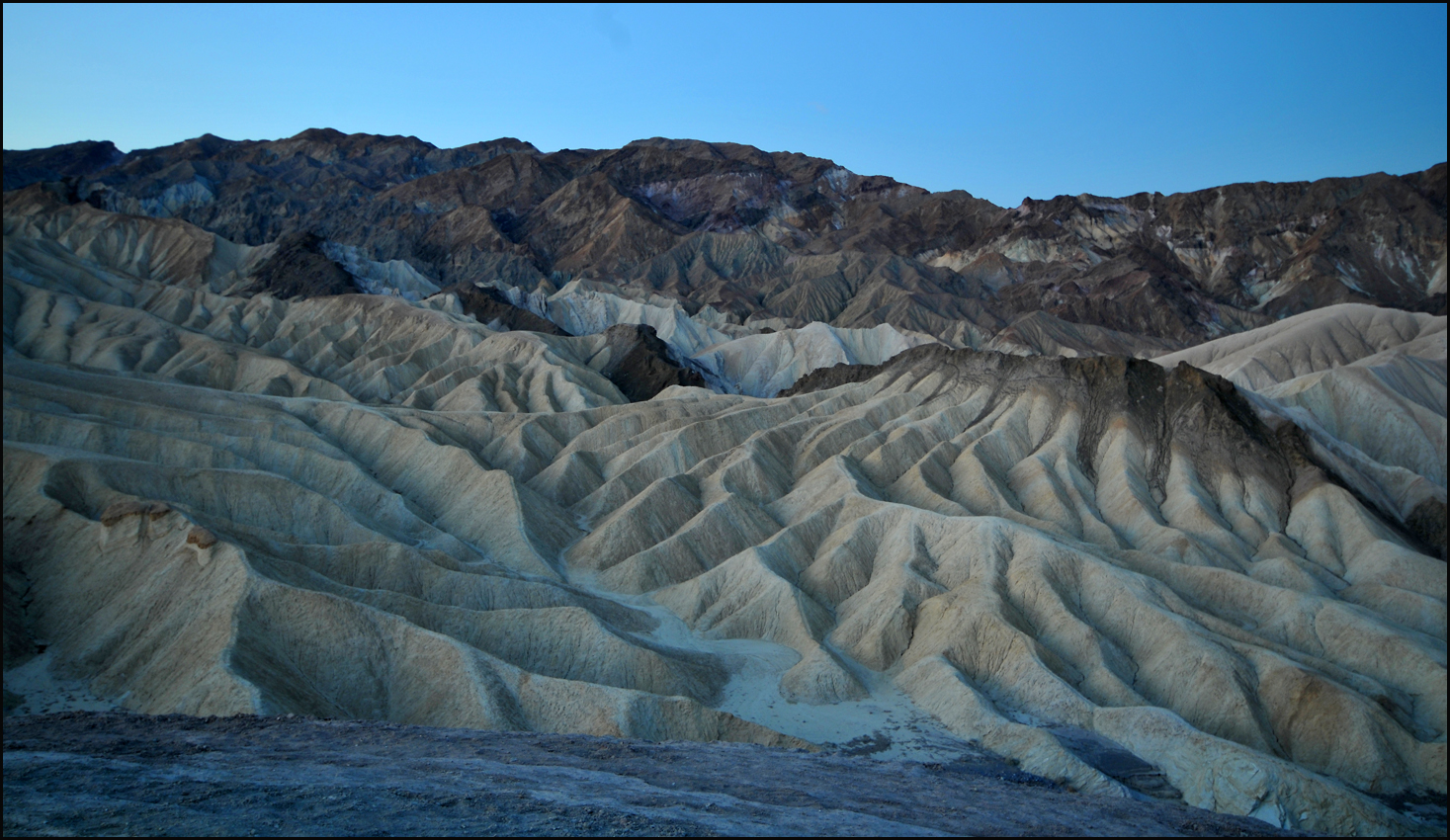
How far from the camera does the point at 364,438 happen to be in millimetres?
57625

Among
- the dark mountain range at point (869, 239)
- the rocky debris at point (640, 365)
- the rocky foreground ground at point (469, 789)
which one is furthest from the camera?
the dark mountain range at point (869, 239)

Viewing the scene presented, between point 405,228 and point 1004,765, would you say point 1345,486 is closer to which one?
point 1004,765

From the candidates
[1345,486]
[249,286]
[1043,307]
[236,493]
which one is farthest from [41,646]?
[1043,307]

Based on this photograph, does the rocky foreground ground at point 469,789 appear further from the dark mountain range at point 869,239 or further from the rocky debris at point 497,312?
the dark mountain range at point 869,239

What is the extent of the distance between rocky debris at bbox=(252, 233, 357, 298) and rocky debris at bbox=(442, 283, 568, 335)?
12256mm

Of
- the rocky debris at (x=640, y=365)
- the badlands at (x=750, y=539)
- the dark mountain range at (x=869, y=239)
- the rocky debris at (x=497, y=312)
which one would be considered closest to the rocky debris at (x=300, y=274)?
the badlands at (x=750, y=539)

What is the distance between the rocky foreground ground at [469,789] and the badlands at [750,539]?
13.0 feet

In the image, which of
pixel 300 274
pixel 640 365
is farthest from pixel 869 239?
pixel 300 274

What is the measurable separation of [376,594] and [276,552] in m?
4.63

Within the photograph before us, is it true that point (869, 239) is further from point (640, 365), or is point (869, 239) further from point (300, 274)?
point (300, 274)

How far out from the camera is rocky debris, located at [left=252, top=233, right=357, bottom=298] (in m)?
111

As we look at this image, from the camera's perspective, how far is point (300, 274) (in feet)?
376

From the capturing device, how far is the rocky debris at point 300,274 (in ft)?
364

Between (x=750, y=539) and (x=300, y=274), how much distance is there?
86.2m
